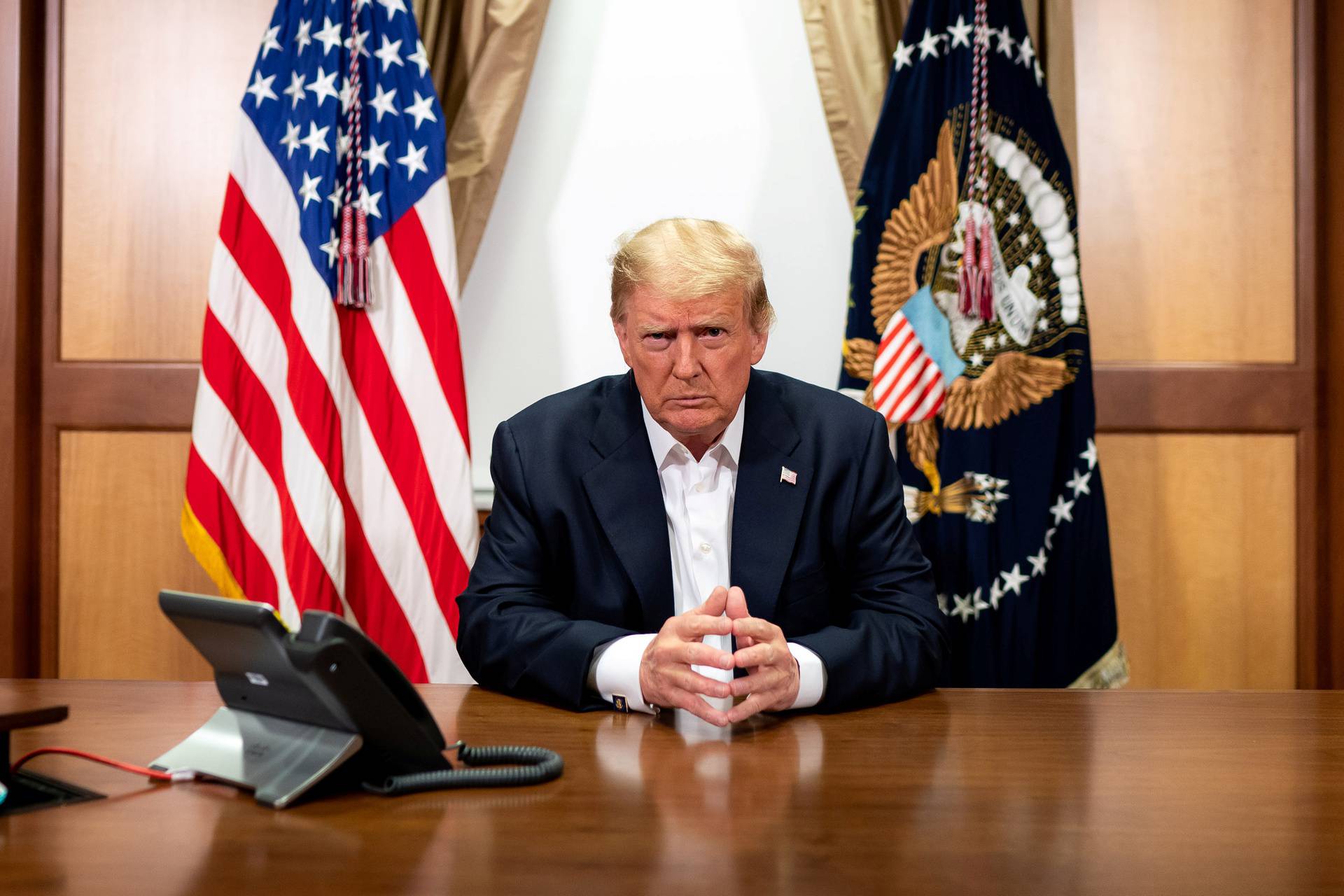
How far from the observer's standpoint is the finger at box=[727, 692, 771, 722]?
1.38 m

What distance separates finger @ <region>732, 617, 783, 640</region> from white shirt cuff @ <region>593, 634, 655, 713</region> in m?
0.08

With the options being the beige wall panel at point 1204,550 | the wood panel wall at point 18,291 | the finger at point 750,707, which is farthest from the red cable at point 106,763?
the beige wall panel at point 1204,550

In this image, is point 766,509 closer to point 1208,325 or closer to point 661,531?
point 661,531

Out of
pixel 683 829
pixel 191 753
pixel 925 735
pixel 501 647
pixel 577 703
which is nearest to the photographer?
pixel 683 829

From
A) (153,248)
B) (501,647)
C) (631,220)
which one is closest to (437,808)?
(501,647)

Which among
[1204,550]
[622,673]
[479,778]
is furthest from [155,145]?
[1204,550]

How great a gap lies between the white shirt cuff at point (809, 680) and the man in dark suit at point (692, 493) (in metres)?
0.20

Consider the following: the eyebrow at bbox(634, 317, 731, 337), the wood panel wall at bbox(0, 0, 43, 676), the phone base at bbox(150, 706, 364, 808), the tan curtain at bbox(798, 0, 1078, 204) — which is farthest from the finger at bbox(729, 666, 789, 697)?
the wood panel wall at bbox(0, 0, 43, 676)

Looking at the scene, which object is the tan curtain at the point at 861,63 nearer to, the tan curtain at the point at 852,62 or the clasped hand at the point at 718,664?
the tan curtain at the point at 852,62

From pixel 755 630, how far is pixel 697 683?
0.36 ft

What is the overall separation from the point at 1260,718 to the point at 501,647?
3.33ft

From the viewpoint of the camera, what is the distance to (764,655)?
1.43m

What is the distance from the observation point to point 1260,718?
1.45 meters

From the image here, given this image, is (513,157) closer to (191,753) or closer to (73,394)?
(73,394)
